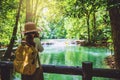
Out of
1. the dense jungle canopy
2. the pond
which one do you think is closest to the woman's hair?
the dense jungle canopy

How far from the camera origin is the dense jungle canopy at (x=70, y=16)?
823cm

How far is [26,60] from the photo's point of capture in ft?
16.7

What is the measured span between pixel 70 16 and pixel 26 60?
499 cm

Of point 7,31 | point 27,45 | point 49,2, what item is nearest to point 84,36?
point 49,2

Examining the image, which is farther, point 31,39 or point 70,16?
point 70,16

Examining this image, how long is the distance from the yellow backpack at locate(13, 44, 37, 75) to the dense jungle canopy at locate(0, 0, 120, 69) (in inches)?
110

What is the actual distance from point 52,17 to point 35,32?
42.3m

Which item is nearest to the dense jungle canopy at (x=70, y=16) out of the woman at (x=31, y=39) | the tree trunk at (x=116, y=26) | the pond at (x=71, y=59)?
the tree trunk at (x=116, y=26)

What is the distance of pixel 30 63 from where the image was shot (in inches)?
200

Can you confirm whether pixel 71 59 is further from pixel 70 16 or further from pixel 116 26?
pixel 116 26

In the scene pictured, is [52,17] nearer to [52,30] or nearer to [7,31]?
[7,31]

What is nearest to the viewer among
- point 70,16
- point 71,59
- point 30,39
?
point 30,39

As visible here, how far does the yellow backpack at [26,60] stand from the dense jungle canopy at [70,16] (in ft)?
9.14

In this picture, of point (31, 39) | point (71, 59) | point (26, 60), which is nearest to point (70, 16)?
point (31, 39)
